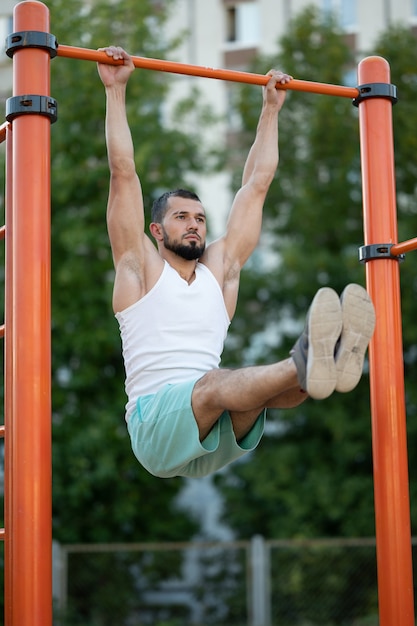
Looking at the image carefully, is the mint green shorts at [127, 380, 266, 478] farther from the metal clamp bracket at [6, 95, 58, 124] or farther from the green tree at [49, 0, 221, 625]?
the green tree at [49, 0, 221, 625]

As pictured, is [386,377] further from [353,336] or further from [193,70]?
[193,70]

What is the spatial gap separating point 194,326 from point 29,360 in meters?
0.70

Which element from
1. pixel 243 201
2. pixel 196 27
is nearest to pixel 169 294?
pixel 243 201

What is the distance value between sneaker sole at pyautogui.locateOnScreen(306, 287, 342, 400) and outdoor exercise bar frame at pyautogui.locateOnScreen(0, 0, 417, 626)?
0.86 metres

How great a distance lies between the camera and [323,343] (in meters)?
2.78

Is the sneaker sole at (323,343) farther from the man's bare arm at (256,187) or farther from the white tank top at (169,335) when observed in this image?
the man's bare arm at (256,187)

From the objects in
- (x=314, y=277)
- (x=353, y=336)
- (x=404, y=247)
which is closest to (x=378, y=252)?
(x=404, y=247)

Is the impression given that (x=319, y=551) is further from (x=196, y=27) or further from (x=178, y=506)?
(x=196, y=27)

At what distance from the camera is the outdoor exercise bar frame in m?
2.97

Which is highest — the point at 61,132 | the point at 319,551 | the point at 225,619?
the point at 61,132

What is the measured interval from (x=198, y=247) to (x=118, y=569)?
7.19 metres

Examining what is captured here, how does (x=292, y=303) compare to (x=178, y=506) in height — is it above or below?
above

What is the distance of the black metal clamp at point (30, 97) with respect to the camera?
10.6ft

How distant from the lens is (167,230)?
147 inches
